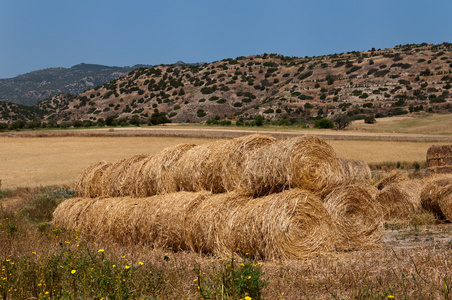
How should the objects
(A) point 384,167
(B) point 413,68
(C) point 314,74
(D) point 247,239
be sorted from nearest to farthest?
(D) point 247,239
(A) point 384,167
(B) point 413,68
(C) point 314,74

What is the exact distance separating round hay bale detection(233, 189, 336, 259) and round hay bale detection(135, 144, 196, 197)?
8.83ft

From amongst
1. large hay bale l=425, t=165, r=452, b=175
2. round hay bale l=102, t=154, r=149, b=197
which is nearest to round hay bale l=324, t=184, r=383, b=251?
round hay bale l=102, t=154, r=149, b=197

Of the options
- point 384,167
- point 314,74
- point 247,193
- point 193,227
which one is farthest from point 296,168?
point 314,74

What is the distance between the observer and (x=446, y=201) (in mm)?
11844

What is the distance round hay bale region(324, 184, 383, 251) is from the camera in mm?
9031

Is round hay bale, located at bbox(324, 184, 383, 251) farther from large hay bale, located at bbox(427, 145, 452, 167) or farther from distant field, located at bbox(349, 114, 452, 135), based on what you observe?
distant field, located at bbox(349, 114, 452, 135)

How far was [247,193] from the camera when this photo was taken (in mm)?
9031

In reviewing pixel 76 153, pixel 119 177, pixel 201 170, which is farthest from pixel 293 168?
pixel 76 153

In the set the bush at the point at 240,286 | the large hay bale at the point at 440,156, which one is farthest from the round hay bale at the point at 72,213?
the large hay bale at the point at 440,156

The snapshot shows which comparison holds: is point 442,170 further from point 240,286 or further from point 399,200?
point 240,286

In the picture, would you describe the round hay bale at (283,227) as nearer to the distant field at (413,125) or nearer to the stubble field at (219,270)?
the stubble field at (219,270)

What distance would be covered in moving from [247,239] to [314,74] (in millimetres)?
110688

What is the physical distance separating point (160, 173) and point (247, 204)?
3011 mm

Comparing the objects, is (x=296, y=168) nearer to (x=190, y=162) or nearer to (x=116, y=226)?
(x=190, y=162)
